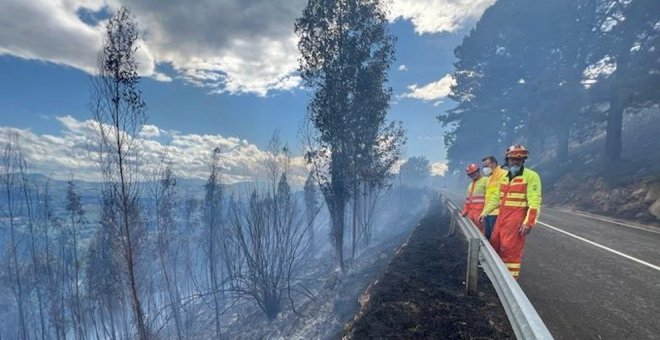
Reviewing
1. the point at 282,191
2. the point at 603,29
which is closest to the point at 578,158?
the point at 603,29

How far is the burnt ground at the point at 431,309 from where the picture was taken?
12.3 ft

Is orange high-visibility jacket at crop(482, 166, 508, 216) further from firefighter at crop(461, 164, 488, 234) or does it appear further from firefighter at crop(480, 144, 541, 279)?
firefighter at crop(461, 164, 488, 234)

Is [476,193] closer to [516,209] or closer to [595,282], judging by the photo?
[595,282]

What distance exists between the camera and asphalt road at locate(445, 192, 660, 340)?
147 inches

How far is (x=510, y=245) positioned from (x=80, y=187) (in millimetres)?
31892

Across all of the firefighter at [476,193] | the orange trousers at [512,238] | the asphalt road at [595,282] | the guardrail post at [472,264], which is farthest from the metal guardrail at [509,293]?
the firefighter at [476,193]

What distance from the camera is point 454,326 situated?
3812 mm

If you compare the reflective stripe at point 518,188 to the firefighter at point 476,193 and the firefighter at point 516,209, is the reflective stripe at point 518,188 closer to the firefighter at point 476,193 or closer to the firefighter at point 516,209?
the firefighter at point 516,209

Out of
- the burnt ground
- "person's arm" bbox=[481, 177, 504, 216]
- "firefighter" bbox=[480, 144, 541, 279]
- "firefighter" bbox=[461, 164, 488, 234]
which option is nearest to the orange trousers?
"firefighter" bbox=[480, 144, 541, 279]

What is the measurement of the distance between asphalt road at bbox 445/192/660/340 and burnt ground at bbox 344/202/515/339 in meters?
0.64

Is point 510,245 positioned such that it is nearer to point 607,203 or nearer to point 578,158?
point 607,203

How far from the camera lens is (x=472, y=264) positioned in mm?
4566

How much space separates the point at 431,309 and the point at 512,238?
1507mm

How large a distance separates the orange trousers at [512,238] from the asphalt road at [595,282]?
589 mm
